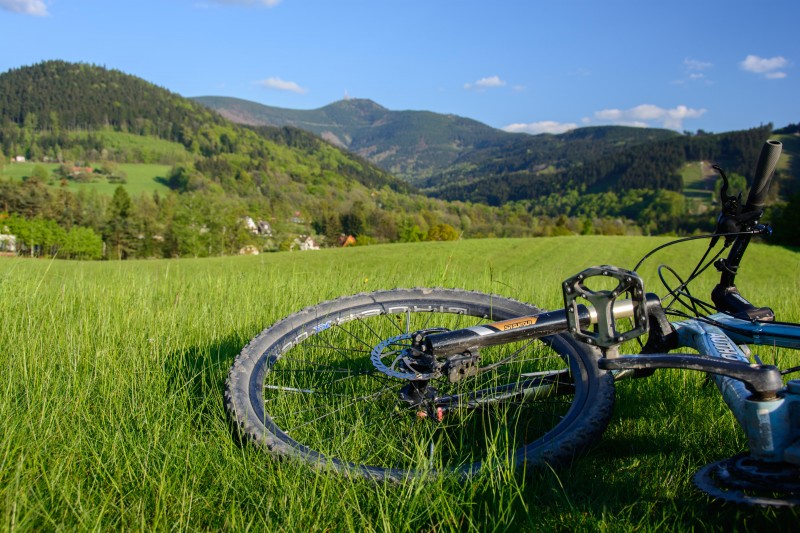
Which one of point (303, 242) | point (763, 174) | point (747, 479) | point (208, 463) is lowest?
point (303, 242)

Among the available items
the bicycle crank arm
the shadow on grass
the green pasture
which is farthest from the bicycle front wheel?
the green pasture

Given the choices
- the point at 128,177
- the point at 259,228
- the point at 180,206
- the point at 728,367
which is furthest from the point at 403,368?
the point at 128,177

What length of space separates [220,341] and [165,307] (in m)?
0.88

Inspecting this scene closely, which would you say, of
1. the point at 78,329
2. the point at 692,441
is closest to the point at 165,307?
the point at 78,329

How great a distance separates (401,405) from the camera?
264cm

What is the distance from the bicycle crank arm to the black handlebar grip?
931mm

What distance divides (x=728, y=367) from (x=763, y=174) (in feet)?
3.34

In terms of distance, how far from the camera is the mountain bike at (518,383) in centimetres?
172

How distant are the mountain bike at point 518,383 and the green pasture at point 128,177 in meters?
143

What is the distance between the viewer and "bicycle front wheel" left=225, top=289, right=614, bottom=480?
218 cm

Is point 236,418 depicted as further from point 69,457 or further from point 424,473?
point 424,473

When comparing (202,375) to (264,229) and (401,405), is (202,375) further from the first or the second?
(264,229)

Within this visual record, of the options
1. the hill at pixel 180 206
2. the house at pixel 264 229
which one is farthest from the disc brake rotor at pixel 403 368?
the house at pixel 264 229

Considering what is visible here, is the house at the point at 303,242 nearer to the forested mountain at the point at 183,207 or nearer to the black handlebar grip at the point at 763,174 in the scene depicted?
the forested mountain at the point at 183,207
